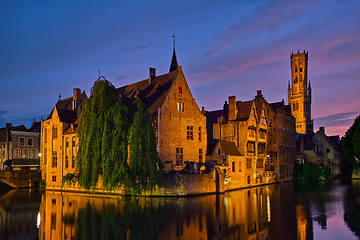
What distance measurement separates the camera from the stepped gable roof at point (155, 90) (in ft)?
137

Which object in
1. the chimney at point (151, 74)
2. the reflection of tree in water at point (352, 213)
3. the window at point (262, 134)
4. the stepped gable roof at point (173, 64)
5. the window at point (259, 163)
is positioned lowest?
the reflection of tree in water at point (352, 213)

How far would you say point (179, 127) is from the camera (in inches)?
1656

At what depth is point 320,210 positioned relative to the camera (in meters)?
26.7

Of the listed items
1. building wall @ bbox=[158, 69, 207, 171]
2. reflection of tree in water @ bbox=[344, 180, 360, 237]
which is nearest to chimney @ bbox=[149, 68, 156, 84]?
building wall @ bbox=[158, 69, 207, 171]

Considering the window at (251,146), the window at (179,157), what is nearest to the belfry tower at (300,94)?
the window at (251,146)

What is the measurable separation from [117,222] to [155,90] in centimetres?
2490

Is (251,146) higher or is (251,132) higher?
(251,132)

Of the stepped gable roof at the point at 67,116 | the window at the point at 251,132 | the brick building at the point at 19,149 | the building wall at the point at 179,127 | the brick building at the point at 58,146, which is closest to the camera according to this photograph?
the building wall at the point at 179,127

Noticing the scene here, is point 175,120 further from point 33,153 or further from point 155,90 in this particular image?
point 33,153

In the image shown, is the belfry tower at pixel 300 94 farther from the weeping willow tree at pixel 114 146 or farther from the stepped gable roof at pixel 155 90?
the weeping willow tree at pixel 114 146

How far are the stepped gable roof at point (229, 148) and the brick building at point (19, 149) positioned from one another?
34074mm

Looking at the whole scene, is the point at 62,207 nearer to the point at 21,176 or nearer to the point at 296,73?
the point at 21,176

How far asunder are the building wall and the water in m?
8.88

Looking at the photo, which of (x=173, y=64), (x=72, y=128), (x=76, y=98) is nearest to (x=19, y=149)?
(x=76, y=98)
